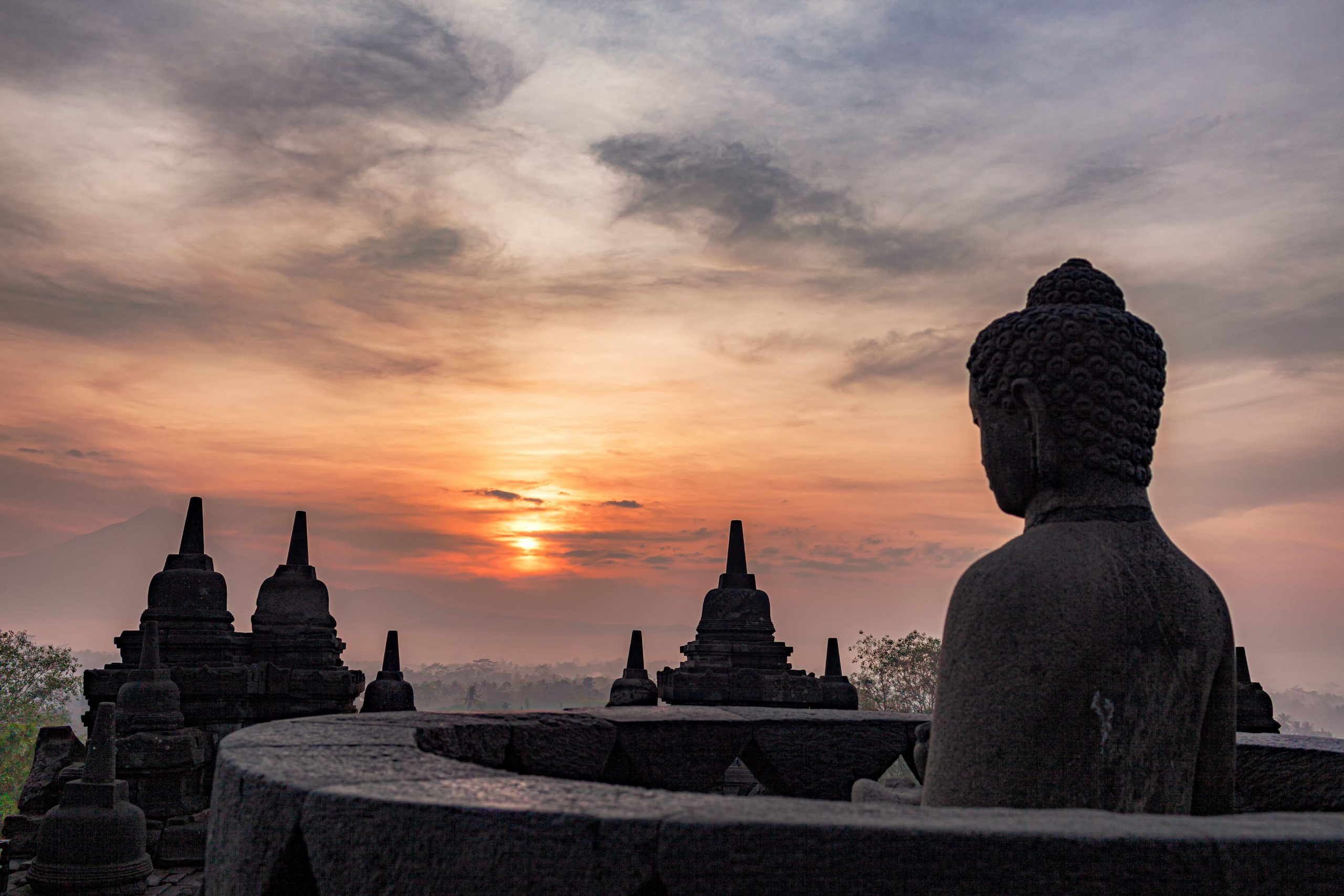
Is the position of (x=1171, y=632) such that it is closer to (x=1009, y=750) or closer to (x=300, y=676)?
(x=1009, y=750)

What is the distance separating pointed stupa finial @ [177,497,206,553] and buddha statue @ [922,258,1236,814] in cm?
1223

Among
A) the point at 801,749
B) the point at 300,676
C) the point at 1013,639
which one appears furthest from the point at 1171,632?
the point at 300,676

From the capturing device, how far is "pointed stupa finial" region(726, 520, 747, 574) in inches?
561

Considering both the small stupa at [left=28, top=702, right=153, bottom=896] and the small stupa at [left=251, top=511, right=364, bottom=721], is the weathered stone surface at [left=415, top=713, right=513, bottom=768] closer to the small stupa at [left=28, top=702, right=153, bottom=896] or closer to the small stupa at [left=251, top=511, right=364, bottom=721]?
the small stupa at [left=28, top=702, right=153, bottom=896]

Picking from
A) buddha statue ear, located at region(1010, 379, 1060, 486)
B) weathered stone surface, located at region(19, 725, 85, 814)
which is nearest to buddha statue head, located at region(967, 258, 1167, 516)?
buddha statue ear, located at region(1010, 379, 1060, 486)

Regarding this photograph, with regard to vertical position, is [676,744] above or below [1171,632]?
below

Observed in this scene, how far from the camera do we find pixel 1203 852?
1.77 metres

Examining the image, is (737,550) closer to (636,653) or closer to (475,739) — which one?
(636,653)

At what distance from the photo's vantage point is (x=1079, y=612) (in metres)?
2.76

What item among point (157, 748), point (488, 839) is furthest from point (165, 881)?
point (488, 839)

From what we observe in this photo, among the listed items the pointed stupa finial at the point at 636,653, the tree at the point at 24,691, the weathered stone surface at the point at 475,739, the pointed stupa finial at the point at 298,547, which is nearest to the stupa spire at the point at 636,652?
the pointed stupa finial at the point at 636,653

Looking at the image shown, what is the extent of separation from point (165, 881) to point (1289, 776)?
905cm

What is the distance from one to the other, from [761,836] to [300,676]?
39.1 ft

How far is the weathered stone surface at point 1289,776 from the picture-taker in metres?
3.99
